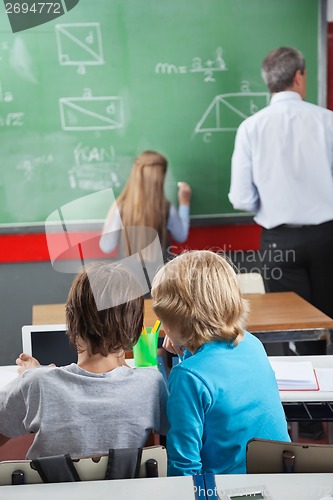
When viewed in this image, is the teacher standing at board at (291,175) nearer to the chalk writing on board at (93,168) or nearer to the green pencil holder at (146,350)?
the chalk writing on board at (93,168)

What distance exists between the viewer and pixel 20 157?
12.6 ft

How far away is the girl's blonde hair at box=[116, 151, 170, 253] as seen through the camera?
12.8 feet

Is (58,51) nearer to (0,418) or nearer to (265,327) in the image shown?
(265,327)

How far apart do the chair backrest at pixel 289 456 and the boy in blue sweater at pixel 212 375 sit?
0.22 metres

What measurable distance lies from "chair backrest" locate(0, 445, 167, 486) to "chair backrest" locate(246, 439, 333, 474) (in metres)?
0.18

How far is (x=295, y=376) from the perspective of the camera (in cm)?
216

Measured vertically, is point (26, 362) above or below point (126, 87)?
below

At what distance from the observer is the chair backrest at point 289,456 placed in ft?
4.68

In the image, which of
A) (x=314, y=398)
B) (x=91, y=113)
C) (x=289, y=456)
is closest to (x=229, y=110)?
(x=91, y=113)

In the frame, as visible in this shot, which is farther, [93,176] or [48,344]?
[93,176]

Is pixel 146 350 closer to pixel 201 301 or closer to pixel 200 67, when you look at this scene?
pixel 201 301

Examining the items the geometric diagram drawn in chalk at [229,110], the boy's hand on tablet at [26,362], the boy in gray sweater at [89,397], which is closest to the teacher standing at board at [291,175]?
the geometric diagram drawn in chalk at [229,110]

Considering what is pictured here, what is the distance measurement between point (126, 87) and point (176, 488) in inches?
109

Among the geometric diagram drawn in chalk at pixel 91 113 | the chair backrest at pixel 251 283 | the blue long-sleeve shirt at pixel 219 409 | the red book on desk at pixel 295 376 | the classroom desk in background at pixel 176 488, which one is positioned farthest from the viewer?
the geometric diagram drawn in chalk at pixel 91 113
